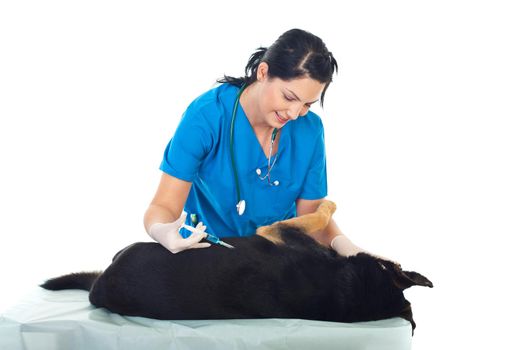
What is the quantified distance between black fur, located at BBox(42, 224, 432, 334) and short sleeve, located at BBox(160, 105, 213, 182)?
37 cm

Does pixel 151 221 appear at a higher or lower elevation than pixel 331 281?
higher

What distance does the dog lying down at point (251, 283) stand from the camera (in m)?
1.69

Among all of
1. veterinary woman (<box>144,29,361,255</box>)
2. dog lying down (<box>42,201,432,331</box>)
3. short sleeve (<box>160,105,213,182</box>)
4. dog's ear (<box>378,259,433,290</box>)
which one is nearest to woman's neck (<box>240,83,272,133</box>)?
veterinary woman (<box>144,29,361,255</box>)

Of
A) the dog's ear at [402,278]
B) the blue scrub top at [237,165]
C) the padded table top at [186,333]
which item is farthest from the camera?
the blue scrub top at [237,165]

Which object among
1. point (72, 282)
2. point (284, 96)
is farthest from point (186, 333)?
point (284, 96)

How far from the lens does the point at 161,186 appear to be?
2.06m

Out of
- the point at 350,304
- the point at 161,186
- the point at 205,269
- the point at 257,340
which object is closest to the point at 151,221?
the point at 161,186

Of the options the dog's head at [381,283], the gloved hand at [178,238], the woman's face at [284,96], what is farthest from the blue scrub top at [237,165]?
the dog's head at [381,283]

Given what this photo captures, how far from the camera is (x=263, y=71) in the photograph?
204 centimetres

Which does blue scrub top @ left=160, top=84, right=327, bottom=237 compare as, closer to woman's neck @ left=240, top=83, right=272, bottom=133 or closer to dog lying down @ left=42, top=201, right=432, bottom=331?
woman's neck @ left=240, top=83, right=272, bottom=133

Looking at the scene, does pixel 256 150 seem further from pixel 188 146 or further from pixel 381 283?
pixel 381 283

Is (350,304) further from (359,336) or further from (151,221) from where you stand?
(151,221)

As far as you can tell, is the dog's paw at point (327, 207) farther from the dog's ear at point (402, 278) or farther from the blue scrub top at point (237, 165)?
the dog's ear at point (402, 278)

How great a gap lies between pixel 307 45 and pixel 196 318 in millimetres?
837
